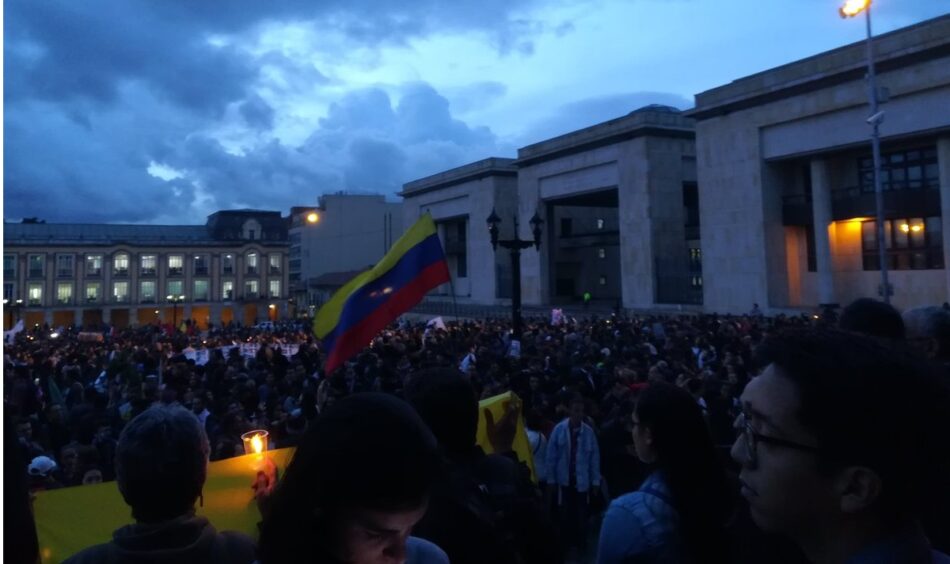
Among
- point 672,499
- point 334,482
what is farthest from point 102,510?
point 672,499

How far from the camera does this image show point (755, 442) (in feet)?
5.84

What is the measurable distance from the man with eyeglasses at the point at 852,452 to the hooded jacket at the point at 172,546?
4.99 ft

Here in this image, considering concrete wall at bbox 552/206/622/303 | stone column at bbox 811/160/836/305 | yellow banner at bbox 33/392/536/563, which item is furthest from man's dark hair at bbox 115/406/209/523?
concrete wall at bbox 552/206/622/303

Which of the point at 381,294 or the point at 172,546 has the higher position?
the point at 381,294

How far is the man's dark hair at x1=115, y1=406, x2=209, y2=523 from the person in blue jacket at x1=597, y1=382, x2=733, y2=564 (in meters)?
1.50

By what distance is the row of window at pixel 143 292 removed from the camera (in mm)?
69562

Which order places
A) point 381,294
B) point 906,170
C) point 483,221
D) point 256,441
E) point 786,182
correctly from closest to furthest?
point 256,441 < point 381,294 < point 906,170 < point 786,182 < point 483,221

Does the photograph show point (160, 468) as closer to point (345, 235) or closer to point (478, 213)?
point (478, 213)

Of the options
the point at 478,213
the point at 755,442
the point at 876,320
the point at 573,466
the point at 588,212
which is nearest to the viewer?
the point at 755,442

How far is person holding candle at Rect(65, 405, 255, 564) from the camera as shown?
2.00 meters

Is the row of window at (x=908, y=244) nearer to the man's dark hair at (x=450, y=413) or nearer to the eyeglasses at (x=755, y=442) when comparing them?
the man's dark hair at (x=450, y=413)

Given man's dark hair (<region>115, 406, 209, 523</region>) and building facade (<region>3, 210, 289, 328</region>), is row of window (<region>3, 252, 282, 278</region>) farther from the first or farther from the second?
man's dark hair (<region>115, 406, 209, 523</region>)

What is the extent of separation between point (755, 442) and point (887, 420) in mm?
327

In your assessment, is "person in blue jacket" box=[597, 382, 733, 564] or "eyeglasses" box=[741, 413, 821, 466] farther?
"person in blue jacket" box=[597, 382, 733, 564]
